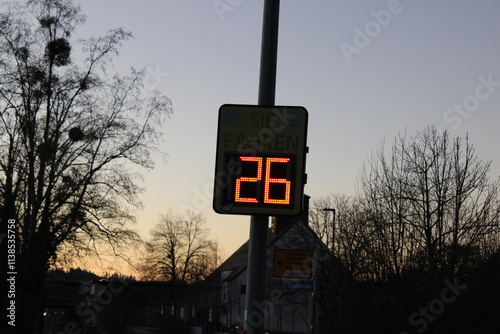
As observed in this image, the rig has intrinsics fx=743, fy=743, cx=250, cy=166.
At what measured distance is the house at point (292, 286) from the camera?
1202 cm

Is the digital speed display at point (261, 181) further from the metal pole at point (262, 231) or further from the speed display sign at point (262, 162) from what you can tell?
the metal pole at point (262, 231)

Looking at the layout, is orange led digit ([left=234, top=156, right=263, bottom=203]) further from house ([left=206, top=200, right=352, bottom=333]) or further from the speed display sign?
house ([left=206, top=200, right=352, bottom=333])

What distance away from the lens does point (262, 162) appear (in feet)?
22.2

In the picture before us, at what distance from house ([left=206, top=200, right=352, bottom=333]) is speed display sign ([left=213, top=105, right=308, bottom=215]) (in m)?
0.66

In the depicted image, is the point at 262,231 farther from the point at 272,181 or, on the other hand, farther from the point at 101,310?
the point at 101,310

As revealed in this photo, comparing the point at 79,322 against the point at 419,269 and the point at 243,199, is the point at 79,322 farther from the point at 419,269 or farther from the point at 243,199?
the point at 243,199

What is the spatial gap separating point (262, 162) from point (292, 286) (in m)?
9.76

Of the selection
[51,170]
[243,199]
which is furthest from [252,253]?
[51,170]

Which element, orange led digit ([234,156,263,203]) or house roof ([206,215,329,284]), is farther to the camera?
house roof ([206,215,329,284])

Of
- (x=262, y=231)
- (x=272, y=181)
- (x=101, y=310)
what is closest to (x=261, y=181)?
(x=272, y=181)

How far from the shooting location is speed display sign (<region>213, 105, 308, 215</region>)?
673 cm

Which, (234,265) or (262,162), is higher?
(234,265)

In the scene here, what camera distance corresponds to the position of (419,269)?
14.4m

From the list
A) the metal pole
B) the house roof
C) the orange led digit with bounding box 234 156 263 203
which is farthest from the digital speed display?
the house roof
